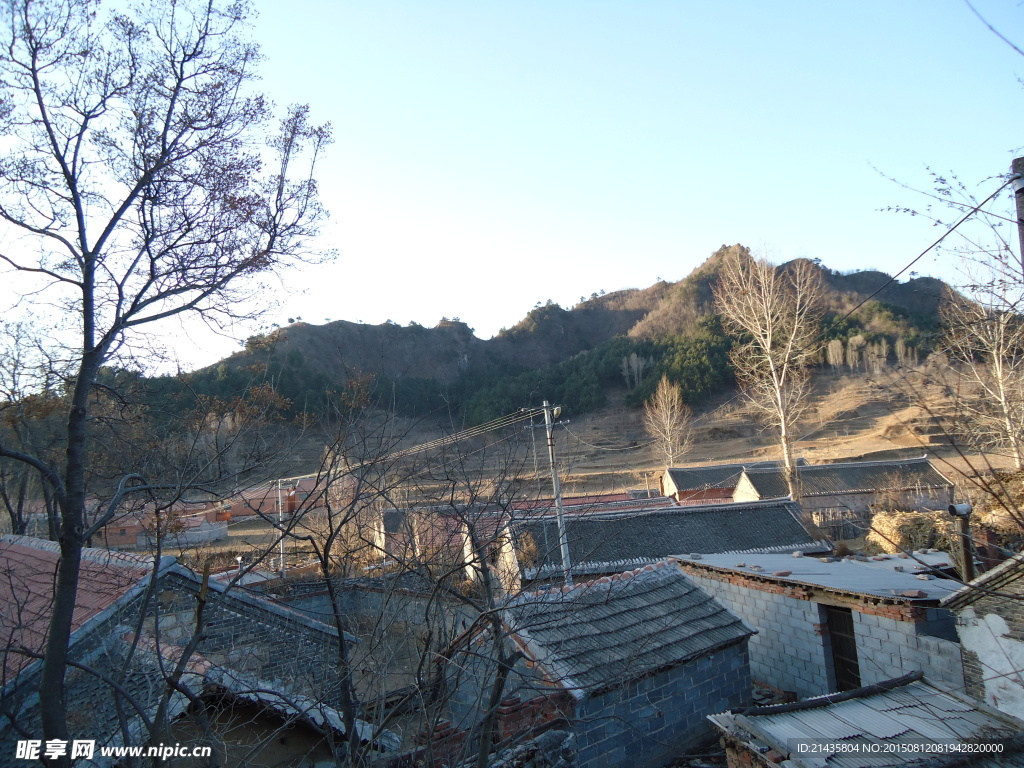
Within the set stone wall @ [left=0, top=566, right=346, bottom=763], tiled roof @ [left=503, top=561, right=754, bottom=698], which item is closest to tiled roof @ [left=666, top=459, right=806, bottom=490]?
tiled roof @ [left=503, top=561, right=754, bottom=698]

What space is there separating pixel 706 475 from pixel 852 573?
18497mm

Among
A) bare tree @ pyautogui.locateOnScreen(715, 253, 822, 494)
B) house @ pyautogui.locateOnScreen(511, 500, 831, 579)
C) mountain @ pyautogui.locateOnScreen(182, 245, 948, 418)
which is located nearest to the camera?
house @ pyautogui.locateOnScreen(511, 500, 831, 579)

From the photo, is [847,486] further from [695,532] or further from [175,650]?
[175,650]

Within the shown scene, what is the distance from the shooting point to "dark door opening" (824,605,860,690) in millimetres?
8430

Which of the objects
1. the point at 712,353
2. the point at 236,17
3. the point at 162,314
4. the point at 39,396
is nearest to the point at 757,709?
the point at 162,314

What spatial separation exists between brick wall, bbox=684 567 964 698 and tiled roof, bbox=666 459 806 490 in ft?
53.4

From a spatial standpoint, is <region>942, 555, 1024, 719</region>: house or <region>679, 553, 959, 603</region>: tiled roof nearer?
<region>942, 555, 1024, 719</region>: house

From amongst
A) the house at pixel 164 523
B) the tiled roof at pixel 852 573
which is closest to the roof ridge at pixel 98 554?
the house at pixel 164 523

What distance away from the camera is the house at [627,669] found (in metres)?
5.57

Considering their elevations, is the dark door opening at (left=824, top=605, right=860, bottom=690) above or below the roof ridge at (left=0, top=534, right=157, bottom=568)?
below

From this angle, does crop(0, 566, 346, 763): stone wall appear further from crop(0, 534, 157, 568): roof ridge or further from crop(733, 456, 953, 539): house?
crop(733, 456, 953, 539): house

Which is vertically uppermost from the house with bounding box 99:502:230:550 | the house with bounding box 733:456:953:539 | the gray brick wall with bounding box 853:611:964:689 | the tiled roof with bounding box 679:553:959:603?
the house with bounding box 99:502:230:550

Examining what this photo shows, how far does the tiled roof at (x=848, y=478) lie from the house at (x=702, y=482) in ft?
5.27

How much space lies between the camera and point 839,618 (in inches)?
339
